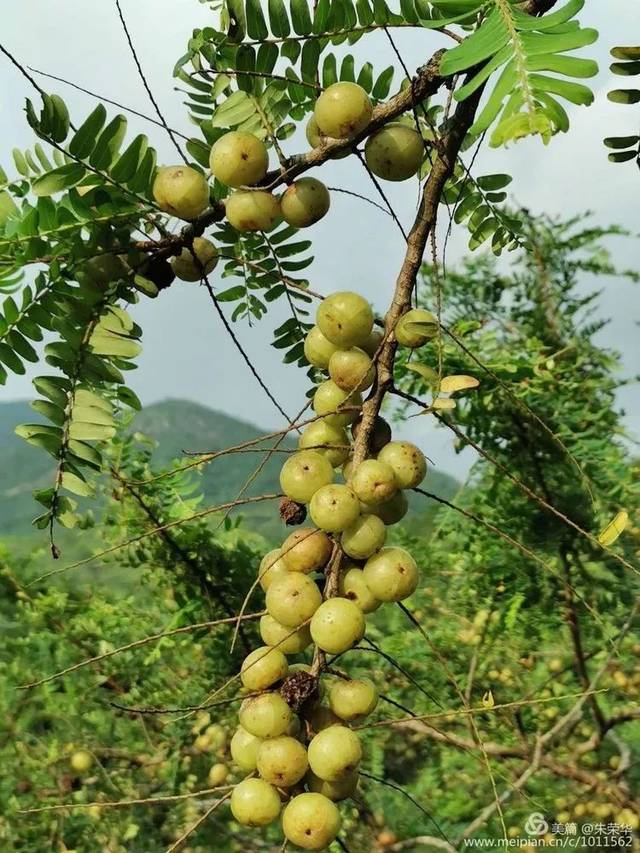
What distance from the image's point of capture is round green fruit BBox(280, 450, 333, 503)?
829 mm

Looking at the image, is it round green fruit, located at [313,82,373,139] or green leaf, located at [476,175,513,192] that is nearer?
round green fruit, located at [313,82,373,139]

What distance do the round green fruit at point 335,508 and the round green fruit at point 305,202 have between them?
296 mm

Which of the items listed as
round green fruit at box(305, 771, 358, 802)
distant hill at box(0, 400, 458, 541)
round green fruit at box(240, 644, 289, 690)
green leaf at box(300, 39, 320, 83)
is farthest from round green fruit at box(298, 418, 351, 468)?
distant hill at box(0, 400, 458, 541)

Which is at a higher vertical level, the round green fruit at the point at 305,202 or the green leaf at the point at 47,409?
the round green fruit at the point at 305,202

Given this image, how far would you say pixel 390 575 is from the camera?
772mm

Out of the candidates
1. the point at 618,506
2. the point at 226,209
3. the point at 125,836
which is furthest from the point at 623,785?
the point at 226,209

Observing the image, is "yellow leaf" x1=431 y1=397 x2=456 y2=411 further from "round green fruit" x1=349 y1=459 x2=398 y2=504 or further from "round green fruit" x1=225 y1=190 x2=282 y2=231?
"round green fruit" x1=225 y1=190 x2=282 y2=231

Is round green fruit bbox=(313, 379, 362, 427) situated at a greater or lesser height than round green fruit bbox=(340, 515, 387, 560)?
greater

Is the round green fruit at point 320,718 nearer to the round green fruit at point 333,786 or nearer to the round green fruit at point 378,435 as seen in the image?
the round green fruit at point 333,786

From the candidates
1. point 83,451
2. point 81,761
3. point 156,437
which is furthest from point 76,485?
A: point 156,437

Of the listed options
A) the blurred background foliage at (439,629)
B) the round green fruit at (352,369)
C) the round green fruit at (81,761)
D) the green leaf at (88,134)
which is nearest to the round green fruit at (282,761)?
the round green fruit at (352,369)

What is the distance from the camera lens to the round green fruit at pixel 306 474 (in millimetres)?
829

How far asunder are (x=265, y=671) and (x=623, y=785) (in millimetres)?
2025

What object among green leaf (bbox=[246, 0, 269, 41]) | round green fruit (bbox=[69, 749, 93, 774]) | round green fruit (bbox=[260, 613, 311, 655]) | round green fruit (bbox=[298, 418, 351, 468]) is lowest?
round green fruit (bbox=[69, 749, 93, 774])
